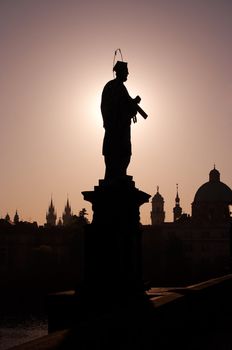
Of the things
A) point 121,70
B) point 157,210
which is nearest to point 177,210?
point 157,210

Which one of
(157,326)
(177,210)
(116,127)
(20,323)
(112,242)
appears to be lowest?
(20,323)

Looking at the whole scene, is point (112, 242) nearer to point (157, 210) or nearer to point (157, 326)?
point (157, 326)

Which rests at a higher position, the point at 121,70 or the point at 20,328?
the point at 121,70

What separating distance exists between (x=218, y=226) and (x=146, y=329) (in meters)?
107

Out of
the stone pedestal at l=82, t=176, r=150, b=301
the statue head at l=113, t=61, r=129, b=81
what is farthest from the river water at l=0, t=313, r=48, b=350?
the statue head at l=113, t=61, r=129, b=81

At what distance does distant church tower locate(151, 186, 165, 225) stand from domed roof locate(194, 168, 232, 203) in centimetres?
2218

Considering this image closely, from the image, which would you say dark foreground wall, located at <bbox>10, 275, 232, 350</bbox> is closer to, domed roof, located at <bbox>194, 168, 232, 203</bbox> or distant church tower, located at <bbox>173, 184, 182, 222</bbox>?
domed roof, located at <bbox>194, 168, 232, 203</bbox>

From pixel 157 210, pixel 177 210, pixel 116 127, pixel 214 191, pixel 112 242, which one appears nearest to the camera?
pixel 112 242

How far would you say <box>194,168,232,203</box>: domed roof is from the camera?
112 metres

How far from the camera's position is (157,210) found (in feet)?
449

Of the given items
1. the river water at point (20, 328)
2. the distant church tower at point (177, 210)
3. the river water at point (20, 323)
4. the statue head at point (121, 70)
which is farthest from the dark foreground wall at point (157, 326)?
the distant church tower at point (177, 210)

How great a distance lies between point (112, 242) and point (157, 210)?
412 feet

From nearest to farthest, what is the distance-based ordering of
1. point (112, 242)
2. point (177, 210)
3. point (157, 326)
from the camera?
1. point (157, 326)
2. point (112, 242)
3. point (177, 210)

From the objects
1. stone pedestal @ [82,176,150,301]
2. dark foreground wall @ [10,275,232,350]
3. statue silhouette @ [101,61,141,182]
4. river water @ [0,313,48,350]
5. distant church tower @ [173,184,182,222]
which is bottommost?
river water @ [0,313,48,350]
